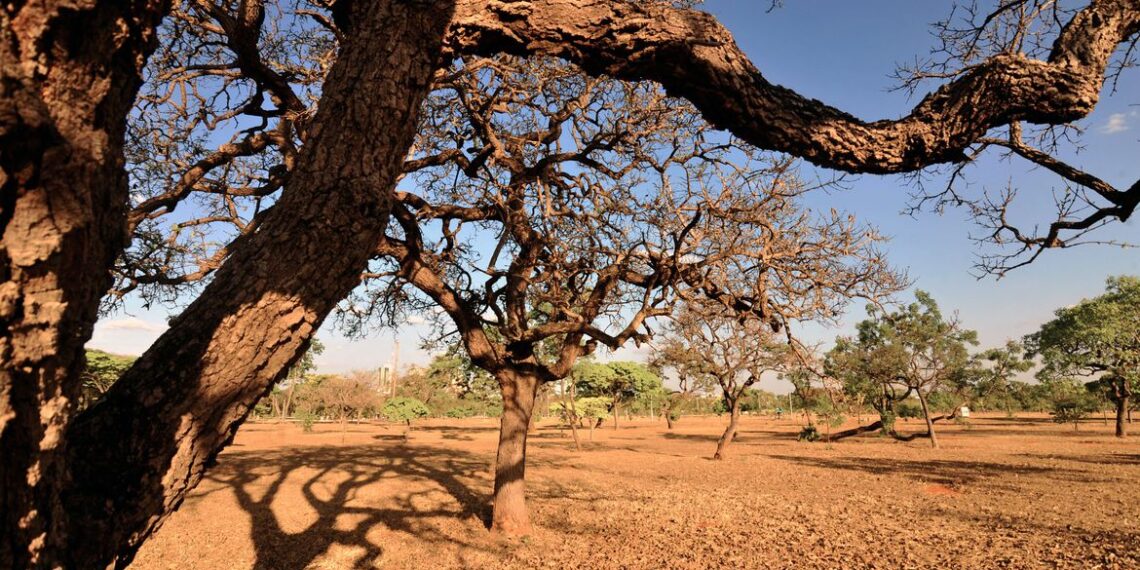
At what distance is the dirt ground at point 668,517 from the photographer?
6988 mm

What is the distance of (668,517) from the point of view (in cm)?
931

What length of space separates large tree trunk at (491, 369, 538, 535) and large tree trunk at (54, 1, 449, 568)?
21.6ft

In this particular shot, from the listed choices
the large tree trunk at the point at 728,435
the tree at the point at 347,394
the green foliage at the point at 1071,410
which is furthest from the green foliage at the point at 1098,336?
the tree at the point at 347,394

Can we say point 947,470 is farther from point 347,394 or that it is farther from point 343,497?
point 347,394

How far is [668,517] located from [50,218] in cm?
978

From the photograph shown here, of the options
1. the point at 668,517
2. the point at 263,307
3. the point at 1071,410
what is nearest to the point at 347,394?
the point at 668,517

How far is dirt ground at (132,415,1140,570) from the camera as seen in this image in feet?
22.9

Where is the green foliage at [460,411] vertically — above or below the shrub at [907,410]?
below

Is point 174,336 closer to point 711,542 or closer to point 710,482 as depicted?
point 711,542

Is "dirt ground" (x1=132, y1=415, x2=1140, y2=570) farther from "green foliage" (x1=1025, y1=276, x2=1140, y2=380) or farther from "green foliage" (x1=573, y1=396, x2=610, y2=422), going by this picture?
"green foliage" (x1=573, y1=396, x2=610, y2=422)

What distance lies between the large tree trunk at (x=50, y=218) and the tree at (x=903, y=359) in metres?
26.3

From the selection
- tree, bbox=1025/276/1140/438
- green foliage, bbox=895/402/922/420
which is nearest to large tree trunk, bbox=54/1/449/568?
tree, bbox=1025/276/1140/438

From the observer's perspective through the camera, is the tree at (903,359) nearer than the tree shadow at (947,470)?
No

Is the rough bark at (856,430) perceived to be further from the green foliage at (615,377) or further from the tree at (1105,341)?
the green foliage at (615,377)
